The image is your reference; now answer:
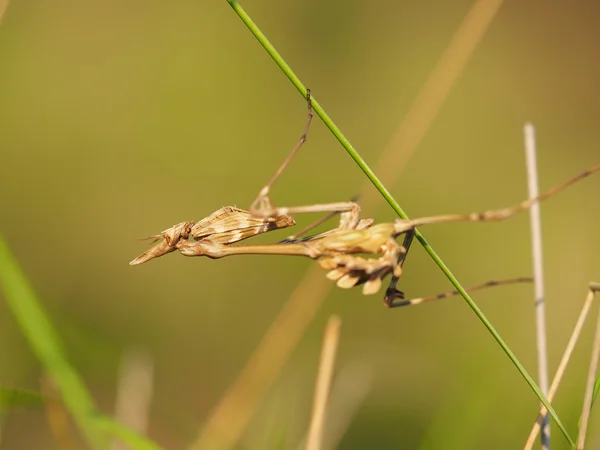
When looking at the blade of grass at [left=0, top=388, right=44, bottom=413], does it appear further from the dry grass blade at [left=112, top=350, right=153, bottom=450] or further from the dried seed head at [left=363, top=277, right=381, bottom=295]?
the dried seed head at [left=363, top=277, right=381, bottom=295]

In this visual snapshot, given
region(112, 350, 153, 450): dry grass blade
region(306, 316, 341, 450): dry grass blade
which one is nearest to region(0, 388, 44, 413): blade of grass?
region(112, 350, 153, 450): dry grass blade

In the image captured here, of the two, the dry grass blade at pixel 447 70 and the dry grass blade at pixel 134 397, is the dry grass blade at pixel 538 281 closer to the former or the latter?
the dry grass blade at pixel 447 70

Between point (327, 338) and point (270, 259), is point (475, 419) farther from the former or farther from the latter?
point (270, 259)

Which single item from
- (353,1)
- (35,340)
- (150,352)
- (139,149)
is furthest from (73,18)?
(35,340)

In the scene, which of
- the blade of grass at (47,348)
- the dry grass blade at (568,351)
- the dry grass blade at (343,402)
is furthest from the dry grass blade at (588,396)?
→ the blade of grass at (47,348)

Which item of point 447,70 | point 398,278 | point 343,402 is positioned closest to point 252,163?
point 447,70

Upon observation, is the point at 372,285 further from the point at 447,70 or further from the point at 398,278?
the point at 447,70
